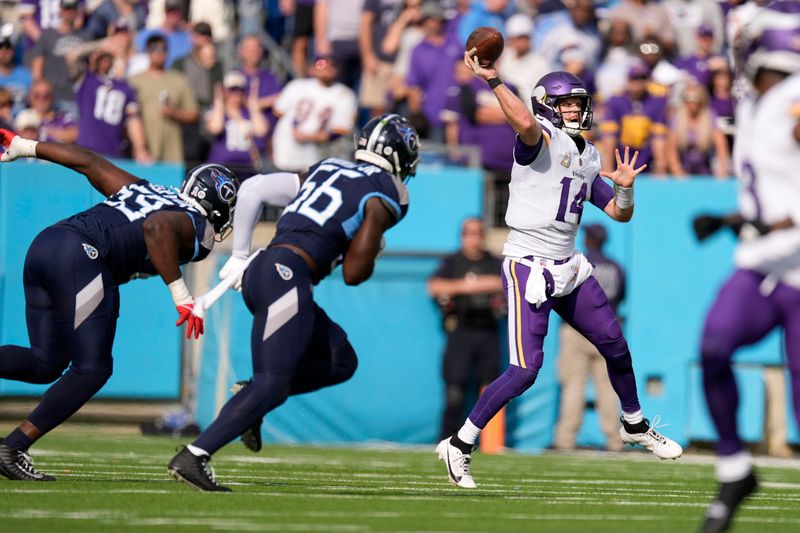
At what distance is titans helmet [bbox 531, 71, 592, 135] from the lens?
8.14 meters

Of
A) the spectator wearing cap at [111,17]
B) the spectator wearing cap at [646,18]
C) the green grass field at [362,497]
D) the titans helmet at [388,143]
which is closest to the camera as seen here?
the green grass field at [362,497]

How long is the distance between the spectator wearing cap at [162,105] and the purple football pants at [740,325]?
9149 millimetres

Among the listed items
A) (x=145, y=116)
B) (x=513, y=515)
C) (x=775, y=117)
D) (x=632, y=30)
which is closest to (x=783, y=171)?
(x=775, y=117)

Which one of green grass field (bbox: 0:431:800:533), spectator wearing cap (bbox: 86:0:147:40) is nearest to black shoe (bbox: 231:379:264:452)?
green grass field (bbox: 0:431:800:533)

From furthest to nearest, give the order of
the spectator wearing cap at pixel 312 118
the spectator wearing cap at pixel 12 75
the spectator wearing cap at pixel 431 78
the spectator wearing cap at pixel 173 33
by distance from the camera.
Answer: the spectator wearing cap at pixel 173 33 → the spectator wearing cap at pixel 12 75 → the spectator wearing cap at pixel 431 78 → the spectator wearing cap at pixel 312 118

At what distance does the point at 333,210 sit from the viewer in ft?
22.6

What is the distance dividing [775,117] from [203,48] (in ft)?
33.1

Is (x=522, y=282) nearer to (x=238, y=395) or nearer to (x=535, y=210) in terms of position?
(x=535, y=210)

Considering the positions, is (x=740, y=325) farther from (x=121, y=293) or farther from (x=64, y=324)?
(x=121, y=293)

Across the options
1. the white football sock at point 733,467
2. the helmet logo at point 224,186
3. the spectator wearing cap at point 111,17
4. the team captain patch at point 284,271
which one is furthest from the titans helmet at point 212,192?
the spectator wearing cap at point 111,17

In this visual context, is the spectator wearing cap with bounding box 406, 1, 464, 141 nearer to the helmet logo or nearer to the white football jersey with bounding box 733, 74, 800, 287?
the helmet logo

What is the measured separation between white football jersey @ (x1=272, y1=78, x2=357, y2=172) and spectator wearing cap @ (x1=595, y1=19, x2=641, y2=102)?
2.47 metres

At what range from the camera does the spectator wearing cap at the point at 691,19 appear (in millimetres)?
16125

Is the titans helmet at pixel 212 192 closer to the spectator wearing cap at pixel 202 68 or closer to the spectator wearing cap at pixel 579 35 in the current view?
the spectator wearing cap at pixel 202 68
